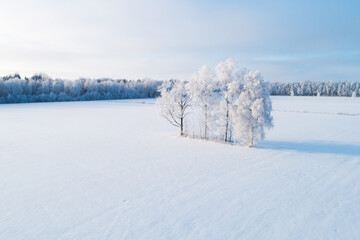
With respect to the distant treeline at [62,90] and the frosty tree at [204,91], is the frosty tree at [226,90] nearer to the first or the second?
the frosty tree at [204,91]

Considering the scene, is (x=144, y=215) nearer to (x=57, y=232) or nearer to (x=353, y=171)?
(x=57, y=232)

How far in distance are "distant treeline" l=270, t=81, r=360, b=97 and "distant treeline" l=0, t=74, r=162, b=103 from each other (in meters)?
91.5

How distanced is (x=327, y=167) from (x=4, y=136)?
111 feet

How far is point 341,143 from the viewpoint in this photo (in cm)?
2519

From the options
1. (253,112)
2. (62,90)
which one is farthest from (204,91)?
(62,90)

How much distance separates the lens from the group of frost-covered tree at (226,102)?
77.2ft

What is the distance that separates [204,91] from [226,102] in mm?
3210

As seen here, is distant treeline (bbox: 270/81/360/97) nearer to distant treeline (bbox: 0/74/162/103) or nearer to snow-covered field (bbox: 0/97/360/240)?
distant treeline (bbox: 0/74/162/103)

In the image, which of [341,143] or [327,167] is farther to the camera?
[341,143]

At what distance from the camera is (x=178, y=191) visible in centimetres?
1302

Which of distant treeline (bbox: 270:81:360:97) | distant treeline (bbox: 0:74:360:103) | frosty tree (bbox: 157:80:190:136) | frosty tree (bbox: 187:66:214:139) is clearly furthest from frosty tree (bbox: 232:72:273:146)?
distant treeline (bbox: 270:81:360:97)

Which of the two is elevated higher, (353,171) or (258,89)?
(258,89)

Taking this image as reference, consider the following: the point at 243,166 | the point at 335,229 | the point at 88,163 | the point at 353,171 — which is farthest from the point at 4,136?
the point at 353,171

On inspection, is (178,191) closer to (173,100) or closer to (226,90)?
(226,90)
